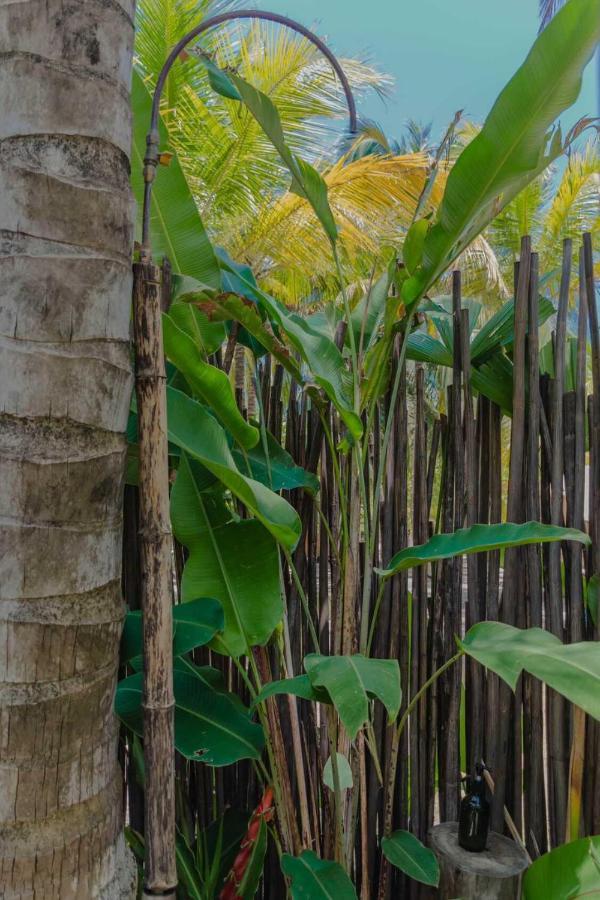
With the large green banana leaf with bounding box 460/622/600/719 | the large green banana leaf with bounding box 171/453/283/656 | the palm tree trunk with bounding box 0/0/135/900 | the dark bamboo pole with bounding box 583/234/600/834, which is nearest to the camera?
the palm tree trunk with bounding box 0/0/135/900

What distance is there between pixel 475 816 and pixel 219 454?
32.5 inches

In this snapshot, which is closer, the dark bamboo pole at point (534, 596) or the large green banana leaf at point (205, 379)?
the large green banana leaf at point (205, 379)

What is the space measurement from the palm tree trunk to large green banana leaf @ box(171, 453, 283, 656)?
461mm

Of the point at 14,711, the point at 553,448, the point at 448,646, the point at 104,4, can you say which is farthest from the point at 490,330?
the point at 14,711

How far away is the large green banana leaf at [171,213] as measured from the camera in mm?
1368

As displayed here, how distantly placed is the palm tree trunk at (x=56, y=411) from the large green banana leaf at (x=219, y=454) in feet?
0.79

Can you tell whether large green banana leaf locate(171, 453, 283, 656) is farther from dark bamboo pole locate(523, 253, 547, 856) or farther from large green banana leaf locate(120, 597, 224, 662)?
dark bamboo pole locate(523, 253, 547, 856)

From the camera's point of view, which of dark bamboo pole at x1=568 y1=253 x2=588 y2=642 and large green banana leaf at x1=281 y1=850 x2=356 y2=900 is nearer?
large green banana leaf at x1=281 y1=850 x2=356 y2=900

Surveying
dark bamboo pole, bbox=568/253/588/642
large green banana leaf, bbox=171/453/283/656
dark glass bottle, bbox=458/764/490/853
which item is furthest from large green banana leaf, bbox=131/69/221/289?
dark glass bottle, bbox=458/764/490/853

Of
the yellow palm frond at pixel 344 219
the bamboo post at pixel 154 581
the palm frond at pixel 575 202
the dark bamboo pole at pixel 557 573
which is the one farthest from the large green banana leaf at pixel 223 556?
the palm frond at pixel 575 202

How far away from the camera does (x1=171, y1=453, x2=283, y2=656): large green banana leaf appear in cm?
133

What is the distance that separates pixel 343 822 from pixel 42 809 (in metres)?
0.77

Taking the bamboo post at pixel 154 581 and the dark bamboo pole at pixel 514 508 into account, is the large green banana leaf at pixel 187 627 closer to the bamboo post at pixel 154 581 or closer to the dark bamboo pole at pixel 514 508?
the bamboo post at pixel 154 581

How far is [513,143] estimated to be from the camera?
1.21m
